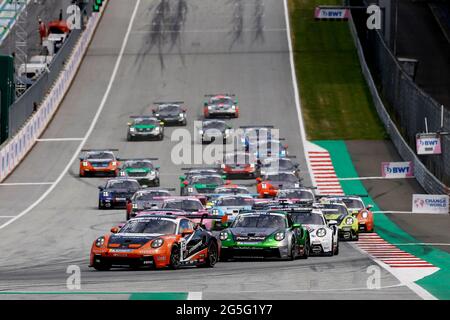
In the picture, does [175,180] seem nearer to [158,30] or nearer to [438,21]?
[158,30]

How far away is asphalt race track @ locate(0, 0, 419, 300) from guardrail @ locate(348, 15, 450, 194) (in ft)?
15.9

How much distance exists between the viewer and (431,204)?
132 feet

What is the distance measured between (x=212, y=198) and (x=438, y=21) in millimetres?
59995

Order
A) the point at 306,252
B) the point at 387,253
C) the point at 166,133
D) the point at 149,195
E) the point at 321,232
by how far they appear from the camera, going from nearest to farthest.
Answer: the point at 306,252
the point at 321,232
the point at 387,253
the point at 149,195
the point at 166,133

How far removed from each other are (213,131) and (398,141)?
9863mm

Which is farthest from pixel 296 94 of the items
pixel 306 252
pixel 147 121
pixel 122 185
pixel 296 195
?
pixel 306 252

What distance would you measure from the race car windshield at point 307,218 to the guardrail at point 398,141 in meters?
16.5

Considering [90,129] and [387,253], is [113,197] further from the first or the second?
[90,129]

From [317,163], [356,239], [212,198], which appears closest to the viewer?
[356,239]

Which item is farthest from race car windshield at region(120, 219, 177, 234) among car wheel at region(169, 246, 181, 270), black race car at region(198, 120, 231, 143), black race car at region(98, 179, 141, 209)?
black race car at region(198, 120, 231, 143)

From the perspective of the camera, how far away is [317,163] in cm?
5969

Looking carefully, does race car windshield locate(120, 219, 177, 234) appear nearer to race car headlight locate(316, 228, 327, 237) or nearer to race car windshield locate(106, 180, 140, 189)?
race car headlight locate(316, 228, 327, 237)

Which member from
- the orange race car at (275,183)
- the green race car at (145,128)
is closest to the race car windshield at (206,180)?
the orange race car at (275,183)
